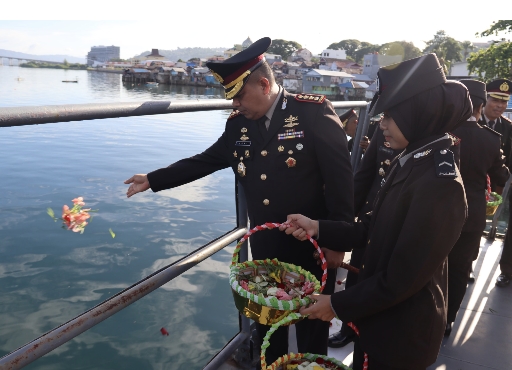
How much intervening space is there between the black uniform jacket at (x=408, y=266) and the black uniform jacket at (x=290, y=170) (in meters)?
0.43

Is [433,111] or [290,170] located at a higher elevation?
[433,111]

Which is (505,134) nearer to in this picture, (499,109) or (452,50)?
(499,109)

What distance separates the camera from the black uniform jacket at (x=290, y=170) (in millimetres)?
2070

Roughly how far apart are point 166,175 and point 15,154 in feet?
83.9

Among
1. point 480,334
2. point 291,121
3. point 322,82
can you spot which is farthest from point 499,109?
point 322,82

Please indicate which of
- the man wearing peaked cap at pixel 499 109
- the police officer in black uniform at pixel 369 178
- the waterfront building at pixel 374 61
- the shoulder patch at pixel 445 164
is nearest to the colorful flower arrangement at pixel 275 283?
the shoulder patch at pixel 445 164

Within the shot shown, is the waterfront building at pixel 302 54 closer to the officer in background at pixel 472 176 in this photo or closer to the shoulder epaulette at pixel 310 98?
the officer in background at pixel 472 176

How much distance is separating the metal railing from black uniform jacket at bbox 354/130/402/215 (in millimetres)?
1029

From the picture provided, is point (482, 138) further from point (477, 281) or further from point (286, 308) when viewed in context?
point (286, 308)

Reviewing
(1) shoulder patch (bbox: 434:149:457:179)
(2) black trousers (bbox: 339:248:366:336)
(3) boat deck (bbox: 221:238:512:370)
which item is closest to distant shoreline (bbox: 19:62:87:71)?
(2) black trousers (bbox: 339:248:366:336)

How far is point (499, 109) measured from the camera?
4152mm

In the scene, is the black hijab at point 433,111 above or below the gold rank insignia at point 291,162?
above

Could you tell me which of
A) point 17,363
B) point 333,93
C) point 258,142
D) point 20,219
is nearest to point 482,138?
point 258,142

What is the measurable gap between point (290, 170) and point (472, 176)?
1586mm
